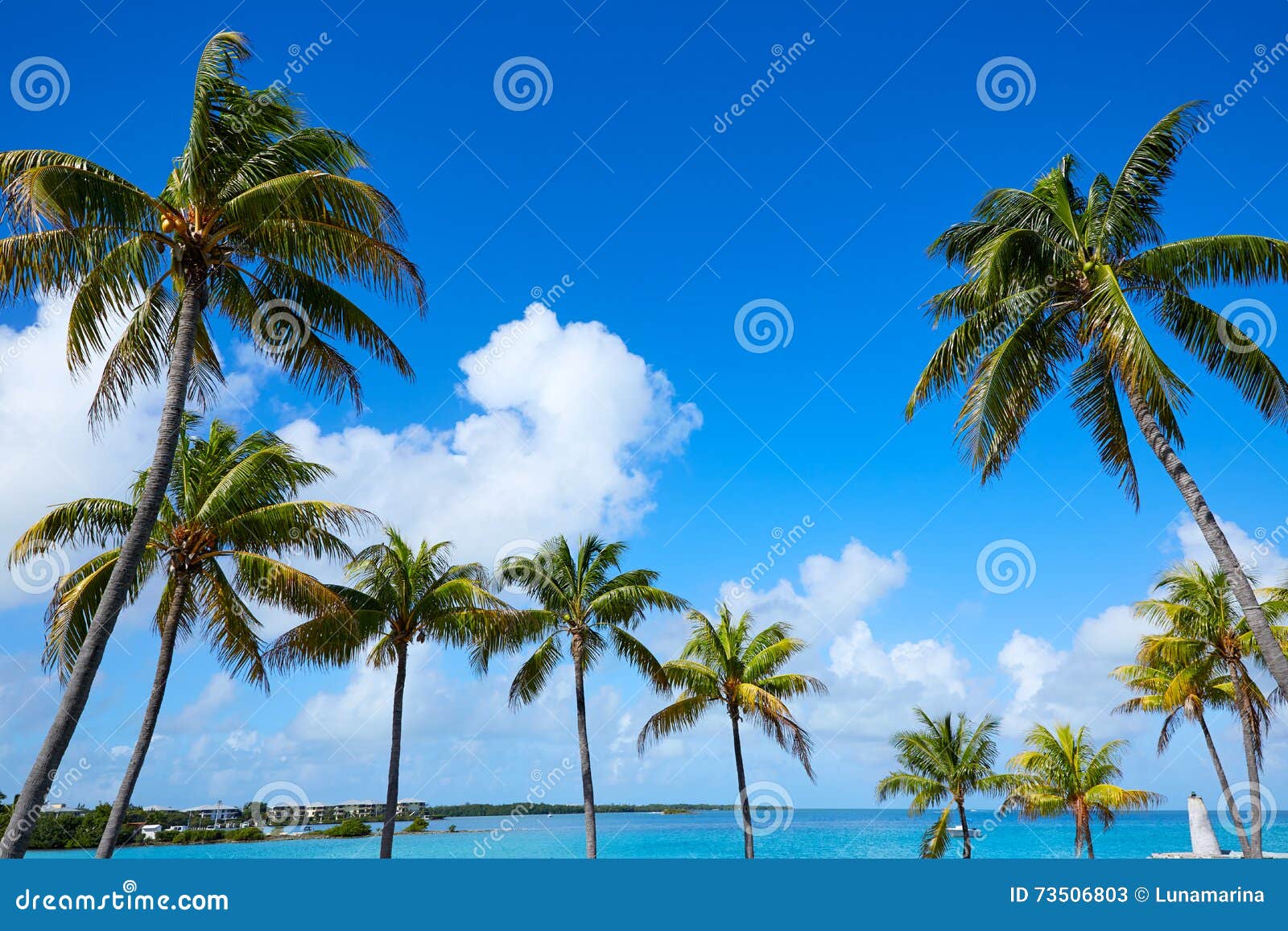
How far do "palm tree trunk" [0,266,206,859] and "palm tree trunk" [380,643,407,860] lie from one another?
12.0 m

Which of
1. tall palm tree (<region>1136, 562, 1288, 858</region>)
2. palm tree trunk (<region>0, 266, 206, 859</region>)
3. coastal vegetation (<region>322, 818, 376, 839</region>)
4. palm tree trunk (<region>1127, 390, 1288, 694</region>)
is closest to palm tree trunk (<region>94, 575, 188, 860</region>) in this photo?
palm tree trunk (<region>0, 266, 206, 859</region>)

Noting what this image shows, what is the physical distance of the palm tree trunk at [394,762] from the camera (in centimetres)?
2044

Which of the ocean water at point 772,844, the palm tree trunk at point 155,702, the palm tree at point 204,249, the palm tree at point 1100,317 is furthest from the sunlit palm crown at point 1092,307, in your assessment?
the ocean water at point 772,844

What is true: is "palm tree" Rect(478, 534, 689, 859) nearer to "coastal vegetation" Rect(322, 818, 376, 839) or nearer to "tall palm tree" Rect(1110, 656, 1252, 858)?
"tall palm tree" Rect(1110, 656, 1252, 858)

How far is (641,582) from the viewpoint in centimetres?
2502

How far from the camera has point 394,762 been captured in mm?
21156

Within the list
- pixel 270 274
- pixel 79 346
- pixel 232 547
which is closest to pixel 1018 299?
pixel 270 274

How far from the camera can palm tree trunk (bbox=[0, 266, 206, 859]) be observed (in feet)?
27.6

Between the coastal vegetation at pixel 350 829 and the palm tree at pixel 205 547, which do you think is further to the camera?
the coastal vegetation at pixel 350 829

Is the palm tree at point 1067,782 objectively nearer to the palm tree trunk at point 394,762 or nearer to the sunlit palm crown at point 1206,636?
the sunlit palm crown at point 1206,636

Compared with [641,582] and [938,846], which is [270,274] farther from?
[938,846]

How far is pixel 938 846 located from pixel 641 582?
49.4 ft
